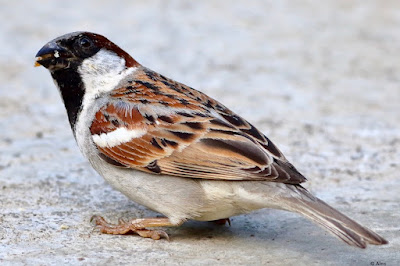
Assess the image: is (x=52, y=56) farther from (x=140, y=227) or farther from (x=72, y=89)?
(x=140, y=227)

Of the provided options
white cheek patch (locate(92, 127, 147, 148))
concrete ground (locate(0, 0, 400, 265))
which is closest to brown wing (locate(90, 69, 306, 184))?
white cheek patch (locate(92, 127, 147, 148))

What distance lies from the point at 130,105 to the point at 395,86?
14.2 ft

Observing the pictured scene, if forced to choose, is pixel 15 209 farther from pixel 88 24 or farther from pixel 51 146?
pixel 88 24

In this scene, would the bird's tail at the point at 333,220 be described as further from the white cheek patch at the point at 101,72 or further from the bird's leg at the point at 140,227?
the white cheek patch at the point at 101,72

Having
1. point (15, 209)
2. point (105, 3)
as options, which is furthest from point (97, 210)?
point (105, 3)

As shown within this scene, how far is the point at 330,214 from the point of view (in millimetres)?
4188

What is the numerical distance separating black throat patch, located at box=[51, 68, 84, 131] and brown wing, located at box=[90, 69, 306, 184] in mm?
221

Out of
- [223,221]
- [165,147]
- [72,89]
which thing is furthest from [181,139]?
[72,89]

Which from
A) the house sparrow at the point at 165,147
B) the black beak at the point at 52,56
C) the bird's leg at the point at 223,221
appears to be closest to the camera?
the house sparrow at the point at 165,147

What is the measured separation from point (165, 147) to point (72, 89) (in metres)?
0.85

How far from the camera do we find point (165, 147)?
4691mm

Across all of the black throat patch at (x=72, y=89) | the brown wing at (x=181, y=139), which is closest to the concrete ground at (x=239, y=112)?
the brown wing at (x=181, y=139)

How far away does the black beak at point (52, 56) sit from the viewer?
4.98m

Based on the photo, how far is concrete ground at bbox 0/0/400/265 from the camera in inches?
184
